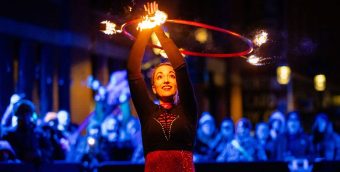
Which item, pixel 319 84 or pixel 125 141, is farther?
pixel 319 84

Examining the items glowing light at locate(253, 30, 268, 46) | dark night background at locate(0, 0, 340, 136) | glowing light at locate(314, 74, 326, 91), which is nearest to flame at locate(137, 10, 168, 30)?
glowing light at locate(253, 30, 268, 46)

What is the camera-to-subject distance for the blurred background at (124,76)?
27.8 feet

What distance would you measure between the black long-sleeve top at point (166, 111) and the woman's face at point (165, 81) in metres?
0.10

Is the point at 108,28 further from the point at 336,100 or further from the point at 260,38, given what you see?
the point at 336,100

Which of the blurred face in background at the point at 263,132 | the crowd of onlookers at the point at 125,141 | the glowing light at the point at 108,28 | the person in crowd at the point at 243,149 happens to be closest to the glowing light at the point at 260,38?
the glowing light at the point at 108,28

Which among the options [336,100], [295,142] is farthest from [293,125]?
[336,100]

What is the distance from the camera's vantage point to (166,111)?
454 centimetres

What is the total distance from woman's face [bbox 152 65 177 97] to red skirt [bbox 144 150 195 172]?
1.36 feet

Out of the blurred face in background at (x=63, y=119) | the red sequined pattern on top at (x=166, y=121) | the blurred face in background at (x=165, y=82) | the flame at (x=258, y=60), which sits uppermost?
the blurred face in background at (x=63, y=119)

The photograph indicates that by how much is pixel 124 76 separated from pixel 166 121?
12.2m

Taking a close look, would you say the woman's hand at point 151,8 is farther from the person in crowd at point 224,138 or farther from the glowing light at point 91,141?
the person in crowd at point 224,138

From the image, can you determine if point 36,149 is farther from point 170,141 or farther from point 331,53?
point 331,53

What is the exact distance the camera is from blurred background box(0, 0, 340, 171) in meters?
8.47

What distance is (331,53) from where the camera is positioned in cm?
1216
